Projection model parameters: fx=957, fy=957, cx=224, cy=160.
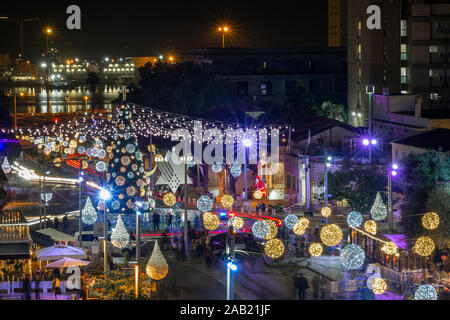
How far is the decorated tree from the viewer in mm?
42406

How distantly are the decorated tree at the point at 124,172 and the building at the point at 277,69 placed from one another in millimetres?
53033

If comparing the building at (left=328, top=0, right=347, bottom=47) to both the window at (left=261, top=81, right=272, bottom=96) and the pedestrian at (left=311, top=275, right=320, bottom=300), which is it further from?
the pedestrian at (left=311, top=275, right=320, bottom=300)

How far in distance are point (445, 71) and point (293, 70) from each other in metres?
25.5

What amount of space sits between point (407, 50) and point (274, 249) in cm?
4672

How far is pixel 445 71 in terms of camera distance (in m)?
75.2

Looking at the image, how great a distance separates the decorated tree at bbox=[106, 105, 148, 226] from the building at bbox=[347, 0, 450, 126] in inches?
1355

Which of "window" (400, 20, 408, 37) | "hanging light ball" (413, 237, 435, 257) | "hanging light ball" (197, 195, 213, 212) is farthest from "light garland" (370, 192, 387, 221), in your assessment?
"window" (400, 20, 408, 37)

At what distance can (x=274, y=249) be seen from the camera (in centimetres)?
3256

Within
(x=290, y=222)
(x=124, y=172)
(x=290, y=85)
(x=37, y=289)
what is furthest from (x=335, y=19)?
(x=37, y=289)

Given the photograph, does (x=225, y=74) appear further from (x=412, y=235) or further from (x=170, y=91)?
(x=412, y=235)

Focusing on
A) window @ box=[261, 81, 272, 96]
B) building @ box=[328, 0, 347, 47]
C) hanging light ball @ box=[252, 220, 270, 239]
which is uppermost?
building @ box=[328, 0, 347, 47]

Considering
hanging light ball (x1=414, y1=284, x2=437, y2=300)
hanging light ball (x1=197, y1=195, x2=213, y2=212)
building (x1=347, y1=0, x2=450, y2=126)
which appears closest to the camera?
hanging light ball (x1=414, y1=284, x2=437, y2=300)

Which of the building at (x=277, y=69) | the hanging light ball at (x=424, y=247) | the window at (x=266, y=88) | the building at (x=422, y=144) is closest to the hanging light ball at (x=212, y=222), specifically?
the hanging light ball at (x=424, y=247)

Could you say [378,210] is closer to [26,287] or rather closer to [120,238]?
[120,238]
